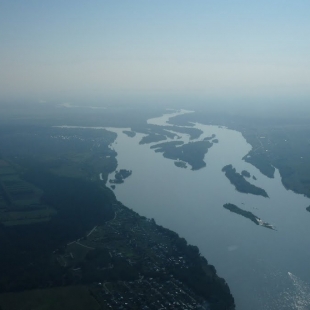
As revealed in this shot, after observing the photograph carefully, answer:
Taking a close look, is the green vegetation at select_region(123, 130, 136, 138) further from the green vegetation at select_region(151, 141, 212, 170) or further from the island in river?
the island in river

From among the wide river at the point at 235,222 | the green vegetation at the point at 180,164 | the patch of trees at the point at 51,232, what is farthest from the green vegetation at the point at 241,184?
the patch of trees at the point at 51,232

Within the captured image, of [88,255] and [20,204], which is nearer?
[88,255]

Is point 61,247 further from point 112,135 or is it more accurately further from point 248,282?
point 112,135

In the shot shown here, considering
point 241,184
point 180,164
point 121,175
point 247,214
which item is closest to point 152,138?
point 180,164

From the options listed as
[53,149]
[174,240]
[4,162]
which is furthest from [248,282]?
[53,149]

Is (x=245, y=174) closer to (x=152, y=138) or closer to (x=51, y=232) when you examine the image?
(x=51, y=232)

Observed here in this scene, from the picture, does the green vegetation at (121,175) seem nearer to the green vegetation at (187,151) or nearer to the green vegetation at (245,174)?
the green vegetation at (187,151)

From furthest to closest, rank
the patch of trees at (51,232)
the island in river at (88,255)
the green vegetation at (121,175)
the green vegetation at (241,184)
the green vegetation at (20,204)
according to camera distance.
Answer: the green vegetation at (121,175), the green vegetation at (241,184), the green vegetation at (20,204), the patch of trees at (51,232), the island in river at (88,255)
